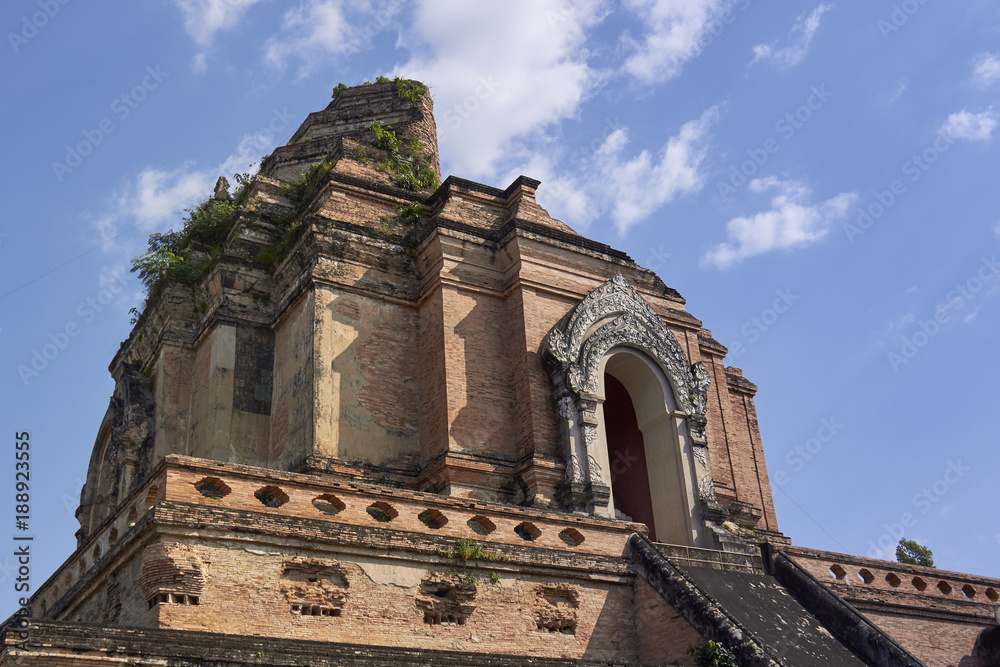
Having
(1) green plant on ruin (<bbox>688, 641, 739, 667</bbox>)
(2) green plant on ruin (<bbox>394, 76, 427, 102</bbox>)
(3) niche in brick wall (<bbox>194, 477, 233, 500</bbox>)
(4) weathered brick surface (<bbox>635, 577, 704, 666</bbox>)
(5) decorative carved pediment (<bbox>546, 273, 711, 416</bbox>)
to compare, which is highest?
(2) green plant on ruin (<bbox>394, 76, 427, 102</bbox>)

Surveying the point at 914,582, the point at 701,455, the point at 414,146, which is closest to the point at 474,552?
the point at 701,455

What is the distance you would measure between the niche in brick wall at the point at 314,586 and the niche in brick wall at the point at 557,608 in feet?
7.66

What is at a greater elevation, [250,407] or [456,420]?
[250,407]

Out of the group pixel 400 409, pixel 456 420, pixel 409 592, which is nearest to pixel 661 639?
pixel 409 592

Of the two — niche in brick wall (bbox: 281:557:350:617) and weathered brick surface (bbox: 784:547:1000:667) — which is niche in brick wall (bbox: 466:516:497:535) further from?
weathered brick surface (bbox: 784:547:1000:667)

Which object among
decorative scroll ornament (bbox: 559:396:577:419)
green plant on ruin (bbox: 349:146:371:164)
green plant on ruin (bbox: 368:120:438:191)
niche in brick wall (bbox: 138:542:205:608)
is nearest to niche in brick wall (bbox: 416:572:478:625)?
niche in brick wall (bbox: 138:542:205:608)

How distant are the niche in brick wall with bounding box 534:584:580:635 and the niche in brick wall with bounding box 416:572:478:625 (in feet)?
2.81

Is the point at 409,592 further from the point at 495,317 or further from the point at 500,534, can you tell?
the point at 495,317

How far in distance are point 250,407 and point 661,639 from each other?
750 cm

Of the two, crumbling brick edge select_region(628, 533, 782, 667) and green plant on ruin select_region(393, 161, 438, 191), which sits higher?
green plant on ruin select_region(393, 161, 438, 191)

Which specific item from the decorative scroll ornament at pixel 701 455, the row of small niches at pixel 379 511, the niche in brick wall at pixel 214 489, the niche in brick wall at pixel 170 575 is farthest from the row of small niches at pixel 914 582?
the niche in brick wall at pixel 170 575

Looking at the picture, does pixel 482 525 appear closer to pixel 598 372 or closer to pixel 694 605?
pixel 694 605

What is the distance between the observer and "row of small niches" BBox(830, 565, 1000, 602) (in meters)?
14.2

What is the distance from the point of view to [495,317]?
15375mm
